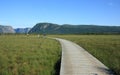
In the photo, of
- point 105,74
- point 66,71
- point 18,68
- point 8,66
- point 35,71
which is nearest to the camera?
point 105,74

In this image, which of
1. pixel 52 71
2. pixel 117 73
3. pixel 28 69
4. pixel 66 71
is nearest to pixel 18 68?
pixel 28 69

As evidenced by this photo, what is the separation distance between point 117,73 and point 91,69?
5.23ft

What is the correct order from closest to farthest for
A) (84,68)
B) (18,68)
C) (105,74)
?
(105,74)
(84,68)
(18,68)

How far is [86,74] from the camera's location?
13344mm

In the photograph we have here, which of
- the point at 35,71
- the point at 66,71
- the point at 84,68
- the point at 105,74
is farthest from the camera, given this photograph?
the point at 35,71

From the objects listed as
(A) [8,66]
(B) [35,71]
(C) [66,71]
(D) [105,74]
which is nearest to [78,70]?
(C) [66,71]

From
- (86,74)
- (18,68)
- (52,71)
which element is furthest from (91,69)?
(18,68)

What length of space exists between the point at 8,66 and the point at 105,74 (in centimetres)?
794

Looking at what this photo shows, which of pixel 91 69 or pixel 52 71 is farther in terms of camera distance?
pixel 52 71

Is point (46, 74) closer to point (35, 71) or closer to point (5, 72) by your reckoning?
point (35, 71)

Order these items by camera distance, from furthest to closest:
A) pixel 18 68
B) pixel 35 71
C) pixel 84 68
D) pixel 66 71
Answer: pixel 18 68, pixel 35 71, pixel 84 68, pixel 66 71

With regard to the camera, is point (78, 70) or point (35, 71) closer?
point (78, 70)

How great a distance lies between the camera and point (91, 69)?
1479 cm

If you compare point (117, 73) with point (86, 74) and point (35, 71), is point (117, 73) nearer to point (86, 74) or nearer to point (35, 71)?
point (86, 74)
